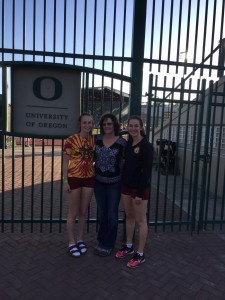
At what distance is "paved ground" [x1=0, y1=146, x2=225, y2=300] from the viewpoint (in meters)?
2.87

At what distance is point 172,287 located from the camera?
301 centimetres

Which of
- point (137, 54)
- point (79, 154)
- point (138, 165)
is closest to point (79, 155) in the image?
point (79, 154)

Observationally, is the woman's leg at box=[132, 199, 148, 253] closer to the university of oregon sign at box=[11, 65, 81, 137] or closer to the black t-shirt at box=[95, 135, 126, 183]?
the black t-shirt at box=[95, 135, 126, 183]

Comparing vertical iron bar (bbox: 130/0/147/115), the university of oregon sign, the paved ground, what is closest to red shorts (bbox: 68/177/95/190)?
the university of oregon sign

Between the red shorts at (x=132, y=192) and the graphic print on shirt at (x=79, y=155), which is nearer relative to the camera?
the red shorts at (x=132, y=192)

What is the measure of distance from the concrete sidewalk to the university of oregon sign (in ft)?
5.28

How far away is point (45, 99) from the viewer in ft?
Answer: 12.6

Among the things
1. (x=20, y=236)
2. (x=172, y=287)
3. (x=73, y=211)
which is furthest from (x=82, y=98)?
(x=172, y=287)

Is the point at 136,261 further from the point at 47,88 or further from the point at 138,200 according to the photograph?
the point at 47,88

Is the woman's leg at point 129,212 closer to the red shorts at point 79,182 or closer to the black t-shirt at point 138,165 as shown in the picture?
the black t-shirt at point 138,165

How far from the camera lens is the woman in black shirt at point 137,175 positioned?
3.19 m

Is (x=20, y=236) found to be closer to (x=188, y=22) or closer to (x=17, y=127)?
(x=17, y=127)

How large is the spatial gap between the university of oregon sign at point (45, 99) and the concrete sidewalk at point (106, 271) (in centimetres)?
161

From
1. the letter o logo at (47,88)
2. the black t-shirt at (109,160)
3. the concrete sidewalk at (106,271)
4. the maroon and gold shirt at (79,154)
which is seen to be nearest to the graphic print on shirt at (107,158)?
the black t-shirt at (109,160)
